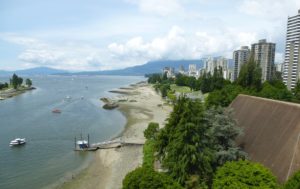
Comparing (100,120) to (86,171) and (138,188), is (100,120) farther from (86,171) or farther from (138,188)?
(138,188)

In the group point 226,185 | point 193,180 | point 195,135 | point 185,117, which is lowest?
point 193,180

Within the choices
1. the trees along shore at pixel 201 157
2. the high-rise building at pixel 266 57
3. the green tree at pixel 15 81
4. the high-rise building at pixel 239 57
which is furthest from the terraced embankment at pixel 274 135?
the green tree at pixel 15 81

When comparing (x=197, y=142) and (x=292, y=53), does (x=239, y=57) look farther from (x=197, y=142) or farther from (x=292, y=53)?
(x=197, y=142)

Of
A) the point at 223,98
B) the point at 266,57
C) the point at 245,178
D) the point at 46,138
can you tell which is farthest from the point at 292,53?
the point at 245,178

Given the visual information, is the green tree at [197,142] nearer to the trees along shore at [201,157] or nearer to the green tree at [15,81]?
the trees along shore at [201,157]

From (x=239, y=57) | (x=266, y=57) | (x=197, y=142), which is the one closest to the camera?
(x=197, y=142)

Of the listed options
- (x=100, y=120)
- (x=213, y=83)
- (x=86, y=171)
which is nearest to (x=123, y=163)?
(x=86, y=171)

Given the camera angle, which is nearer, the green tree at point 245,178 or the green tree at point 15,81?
the green tree at point 245,178
